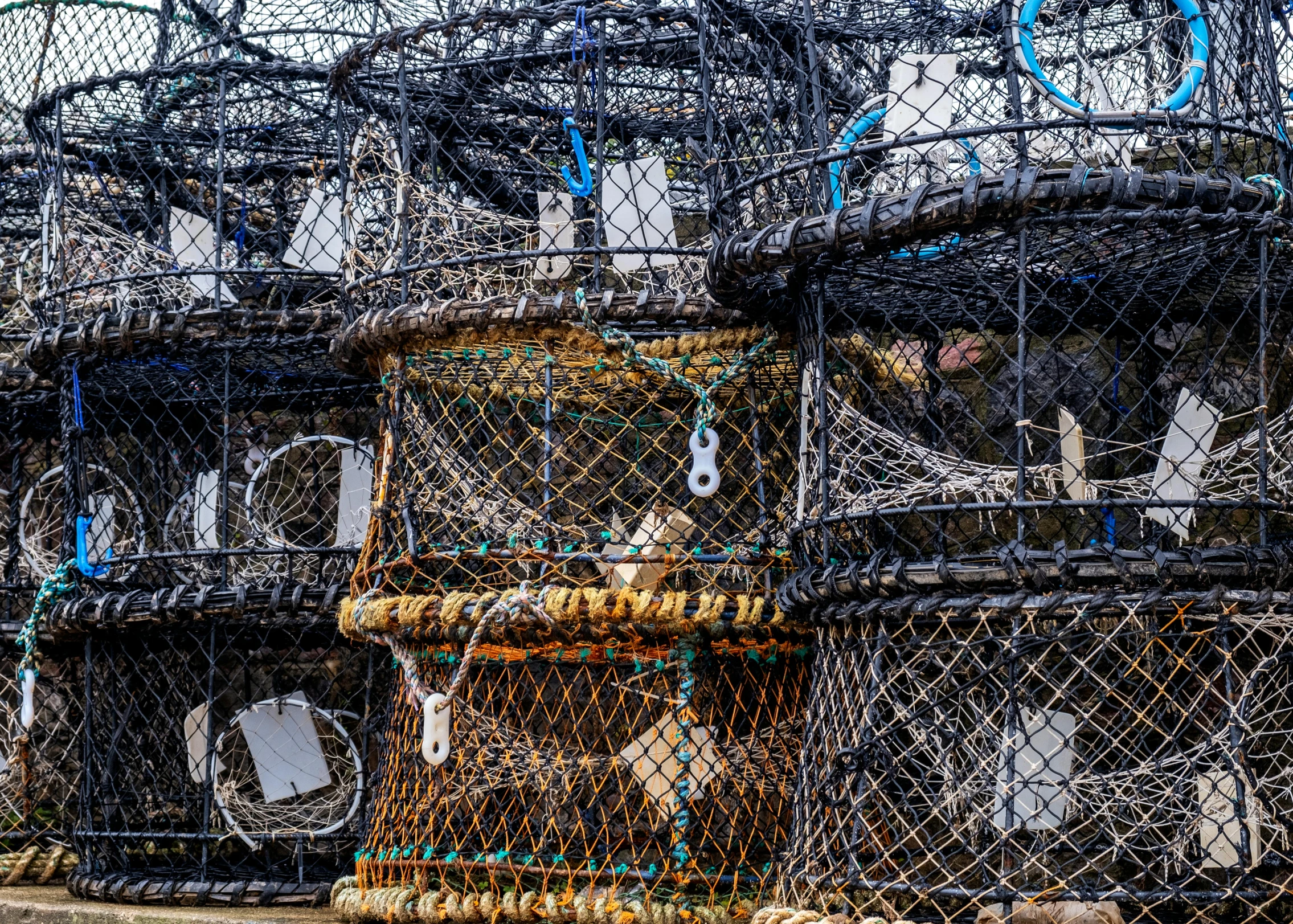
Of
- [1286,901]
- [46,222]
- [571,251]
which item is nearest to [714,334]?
[571,251]

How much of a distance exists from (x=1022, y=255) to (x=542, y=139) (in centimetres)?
184

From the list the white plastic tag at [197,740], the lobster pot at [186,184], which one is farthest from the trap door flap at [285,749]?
the lobster pot at [186,184]

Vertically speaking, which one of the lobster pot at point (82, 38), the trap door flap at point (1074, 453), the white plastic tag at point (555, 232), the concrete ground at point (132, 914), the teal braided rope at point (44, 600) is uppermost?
the lobster pot at point (82, 38)

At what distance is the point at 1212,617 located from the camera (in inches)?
132

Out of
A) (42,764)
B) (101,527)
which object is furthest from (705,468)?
(42,764)

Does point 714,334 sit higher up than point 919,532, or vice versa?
point 714,334

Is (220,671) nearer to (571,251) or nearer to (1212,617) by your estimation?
(571,251)

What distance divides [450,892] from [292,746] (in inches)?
45.8

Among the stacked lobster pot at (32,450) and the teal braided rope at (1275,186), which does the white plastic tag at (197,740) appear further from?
the teal braided rope at (1275,186)

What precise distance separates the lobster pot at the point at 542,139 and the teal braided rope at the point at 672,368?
0.15 m

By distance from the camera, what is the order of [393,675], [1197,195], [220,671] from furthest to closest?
[220,671]
[393,675]
[1197,195]

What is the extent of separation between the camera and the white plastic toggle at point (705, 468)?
13.0 ft

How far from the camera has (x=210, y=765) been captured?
16.0 feet

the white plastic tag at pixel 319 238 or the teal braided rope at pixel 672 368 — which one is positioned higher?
the white plastic tag at pixel 319 238
